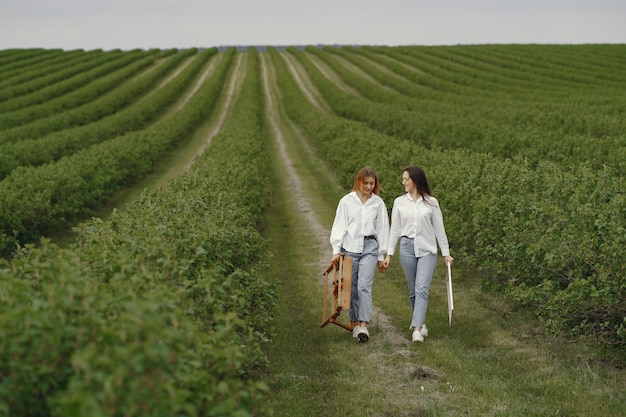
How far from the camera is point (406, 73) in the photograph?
6419cm

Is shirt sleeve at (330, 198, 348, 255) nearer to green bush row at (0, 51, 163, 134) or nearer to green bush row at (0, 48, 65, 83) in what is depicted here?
green bush row at (0, 51, 163, 134)

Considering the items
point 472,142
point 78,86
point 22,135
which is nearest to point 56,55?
point 78,86

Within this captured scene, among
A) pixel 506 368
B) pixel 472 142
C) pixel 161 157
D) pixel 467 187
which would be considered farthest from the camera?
pixel 161 157

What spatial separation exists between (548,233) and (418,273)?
1.82 m

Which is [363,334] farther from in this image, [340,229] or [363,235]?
[340,229]

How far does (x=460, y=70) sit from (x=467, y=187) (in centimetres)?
5480

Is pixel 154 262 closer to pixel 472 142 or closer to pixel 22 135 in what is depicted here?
pixel 472 142

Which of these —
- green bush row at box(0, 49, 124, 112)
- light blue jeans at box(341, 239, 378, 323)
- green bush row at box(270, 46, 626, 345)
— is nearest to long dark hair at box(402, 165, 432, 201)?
light blue jeans at box(341, 239, 378, 323)

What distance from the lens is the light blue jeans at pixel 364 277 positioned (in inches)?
364

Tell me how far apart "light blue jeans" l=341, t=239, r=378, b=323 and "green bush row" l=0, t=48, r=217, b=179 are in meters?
19.5

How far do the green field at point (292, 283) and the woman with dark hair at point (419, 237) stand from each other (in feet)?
2.34

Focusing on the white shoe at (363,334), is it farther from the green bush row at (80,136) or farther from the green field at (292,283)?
the green bush row at (80,136)

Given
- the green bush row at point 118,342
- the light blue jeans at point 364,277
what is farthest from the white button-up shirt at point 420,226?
the green bush row at point 118,342

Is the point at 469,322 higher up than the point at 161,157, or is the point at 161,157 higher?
the point at 469,322
